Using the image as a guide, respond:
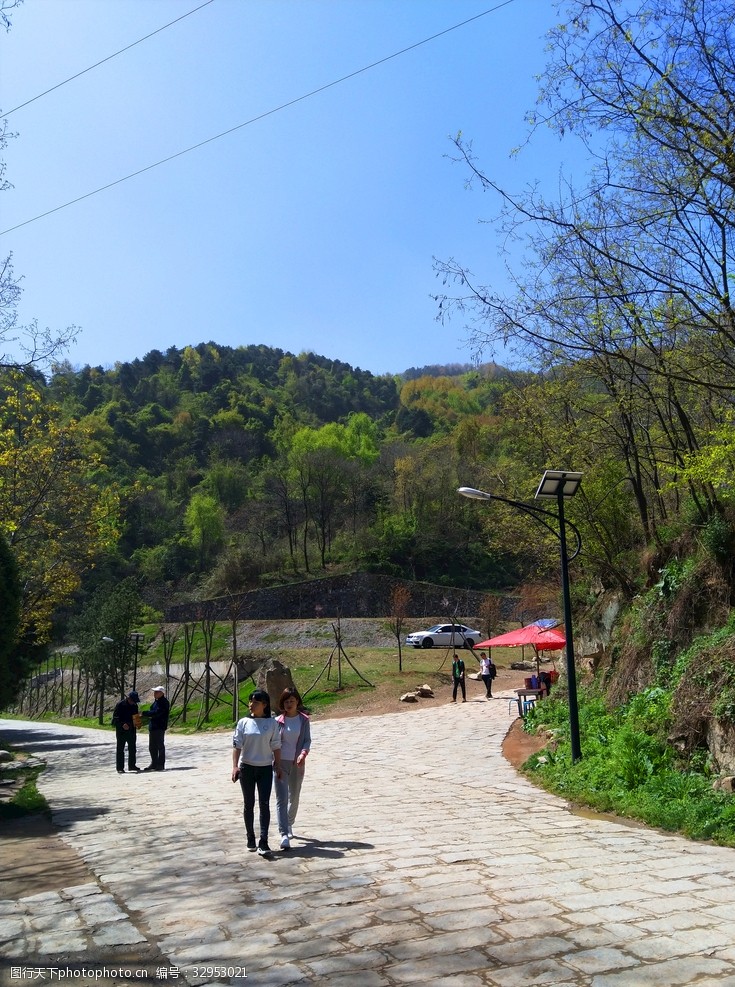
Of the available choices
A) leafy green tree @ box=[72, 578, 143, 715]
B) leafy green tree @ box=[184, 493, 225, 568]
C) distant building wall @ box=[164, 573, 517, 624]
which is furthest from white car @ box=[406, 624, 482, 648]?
leafy green tree @ box=[184, 493, 225, 568]

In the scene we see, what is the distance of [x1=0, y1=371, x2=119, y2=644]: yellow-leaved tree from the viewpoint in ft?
66.1

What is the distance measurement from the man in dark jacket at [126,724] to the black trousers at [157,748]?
340mm

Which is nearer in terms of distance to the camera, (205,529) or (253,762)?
(253,762)

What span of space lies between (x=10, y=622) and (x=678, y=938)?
476 inches

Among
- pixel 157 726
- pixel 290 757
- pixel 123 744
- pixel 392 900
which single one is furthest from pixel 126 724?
pixel 392 900

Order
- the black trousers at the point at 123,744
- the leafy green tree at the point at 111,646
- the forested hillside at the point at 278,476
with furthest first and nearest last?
the forested hillside at the point at 278,476 → the leafy green tree at the point at 111,646 → the black trousers at the point at 123,744

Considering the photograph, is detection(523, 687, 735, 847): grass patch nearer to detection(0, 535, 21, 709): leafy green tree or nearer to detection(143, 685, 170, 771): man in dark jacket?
detection(143, 685, 170, 771): man in dark jacket

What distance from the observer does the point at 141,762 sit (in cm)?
1800

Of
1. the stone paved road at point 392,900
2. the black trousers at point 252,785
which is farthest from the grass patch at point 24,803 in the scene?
the black trousers at point 252,785

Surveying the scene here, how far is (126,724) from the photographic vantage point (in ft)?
51.3

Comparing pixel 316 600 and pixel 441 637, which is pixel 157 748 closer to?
pixel 441 637

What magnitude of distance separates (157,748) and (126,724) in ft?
3.17

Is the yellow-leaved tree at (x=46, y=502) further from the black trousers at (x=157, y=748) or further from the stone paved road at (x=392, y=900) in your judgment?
the stone paved road at (x=392, y=900)

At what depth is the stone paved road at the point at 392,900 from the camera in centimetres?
453
